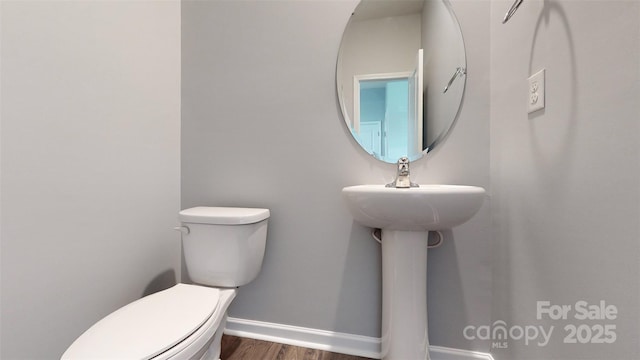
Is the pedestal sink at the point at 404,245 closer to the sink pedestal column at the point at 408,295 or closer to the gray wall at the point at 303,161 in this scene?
the sink pedestal column at the point at 408,295

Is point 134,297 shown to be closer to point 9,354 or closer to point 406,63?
point 9,354

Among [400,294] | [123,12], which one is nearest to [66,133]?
[123,12]

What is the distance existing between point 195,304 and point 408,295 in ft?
2.59

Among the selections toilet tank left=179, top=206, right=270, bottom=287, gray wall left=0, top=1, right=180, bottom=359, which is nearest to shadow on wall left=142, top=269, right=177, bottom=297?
gray wall left=0, top=1, right=180, bottom=359

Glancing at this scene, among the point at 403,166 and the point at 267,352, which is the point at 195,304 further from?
the point at 403,166

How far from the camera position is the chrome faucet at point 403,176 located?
1.06 m

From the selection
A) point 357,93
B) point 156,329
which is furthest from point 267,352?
point 357,93

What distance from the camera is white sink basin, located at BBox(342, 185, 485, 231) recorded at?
0.79m

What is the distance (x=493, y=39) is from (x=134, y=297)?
1970 millimetres

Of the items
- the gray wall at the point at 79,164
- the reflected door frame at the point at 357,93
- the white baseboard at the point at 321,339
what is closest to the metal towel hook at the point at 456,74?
the reflected door frame at the point at 357,93

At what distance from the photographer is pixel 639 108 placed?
0.48 meters

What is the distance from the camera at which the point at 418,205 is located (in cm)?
80

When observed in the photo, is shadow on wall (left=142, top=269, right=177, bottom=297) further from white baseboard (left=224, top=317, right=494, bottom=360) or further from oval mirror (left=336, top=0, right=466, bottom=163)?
oval mirror (left=336, top=0, right=466, bottom=163)

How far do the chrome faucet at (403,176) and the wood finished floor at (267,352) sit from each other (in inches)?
32.2
